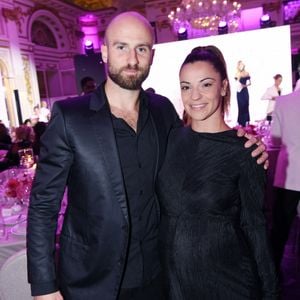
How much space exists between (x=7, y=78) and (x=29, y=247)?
11355mm

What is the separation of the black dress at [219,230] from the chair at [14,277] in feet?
2.54

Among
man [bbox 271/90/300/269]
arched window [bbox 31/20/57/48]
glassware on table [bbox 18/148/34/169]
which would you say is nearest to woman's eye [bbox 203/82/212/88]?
man [bbox 271/90/300/269]

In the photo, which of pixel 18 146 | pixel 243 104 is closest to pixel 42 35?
pixel 243 104

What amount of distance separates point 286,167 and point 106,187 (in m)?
2.14

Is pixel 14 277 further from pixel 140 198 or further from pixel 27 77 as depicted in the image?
pixel 27 77

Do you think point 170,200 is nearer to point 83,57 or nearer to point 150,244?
point 150,244

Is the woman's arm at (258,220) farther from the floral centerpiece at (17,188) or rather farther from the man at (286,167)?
the floral centerpiece at (17,188)

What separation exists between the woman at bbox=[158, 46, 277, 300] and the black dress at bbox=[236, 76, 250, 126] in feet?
21.1

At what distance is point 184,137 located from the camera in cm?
167

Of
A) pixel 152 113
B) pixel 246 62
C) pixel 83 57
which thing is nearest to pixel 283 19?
pixel 246 62

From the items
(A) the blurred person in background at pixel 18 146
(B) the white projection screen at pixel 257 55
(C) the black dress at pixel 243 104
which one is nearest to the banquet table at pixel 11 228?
(A) the blurred person in background at pixel 18 146

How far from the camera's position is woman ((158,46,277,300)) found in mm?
1480

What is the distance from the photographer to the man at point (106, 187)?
1.42 metres

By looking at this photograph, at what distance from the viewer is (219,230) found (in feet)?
4.84
